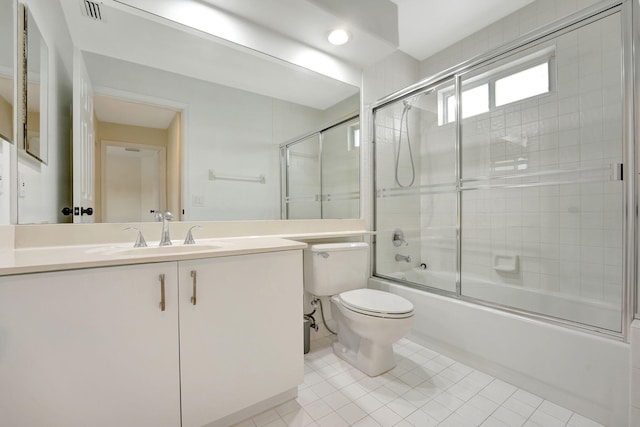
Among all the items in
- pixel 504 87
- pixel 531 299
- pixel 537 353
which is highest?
pixel 504 87

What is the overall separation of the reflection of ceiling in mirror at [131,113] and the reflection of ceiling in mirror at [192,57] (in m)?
0.23

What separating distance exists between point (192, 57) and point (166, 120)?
0.41 m

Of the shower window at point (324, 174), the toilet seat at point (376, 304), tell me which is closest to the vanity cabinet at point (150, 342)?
the toilet seat at point (376, 304)

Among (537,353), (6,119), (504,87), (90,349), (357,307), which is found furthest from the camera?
(504,87)

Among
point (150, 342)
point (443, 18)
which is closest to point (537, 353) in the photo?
point (150, 342)

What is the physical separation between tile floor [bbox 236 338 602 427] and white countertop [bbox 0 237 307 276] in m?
0.78

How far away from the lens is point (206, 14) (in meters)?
1.62

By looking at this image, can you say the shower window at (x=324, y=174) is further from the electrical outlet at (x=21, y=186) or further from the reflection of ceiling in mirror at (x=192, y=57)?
the electrical outlet at (x=21, y=186)

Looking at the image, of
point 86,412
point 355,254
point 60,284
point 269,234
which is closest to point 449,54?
point 355,254

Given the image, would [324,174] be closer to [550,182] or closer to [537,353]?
[550,182]

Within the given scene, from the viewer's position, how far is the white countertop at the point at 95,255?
0.83 m

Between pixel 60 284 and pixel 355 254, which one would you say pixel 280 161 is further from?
pixel 60 284

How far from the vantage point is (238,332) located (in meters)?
1.18

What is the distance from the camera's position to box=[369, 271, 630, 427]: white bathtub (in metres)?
1.21
